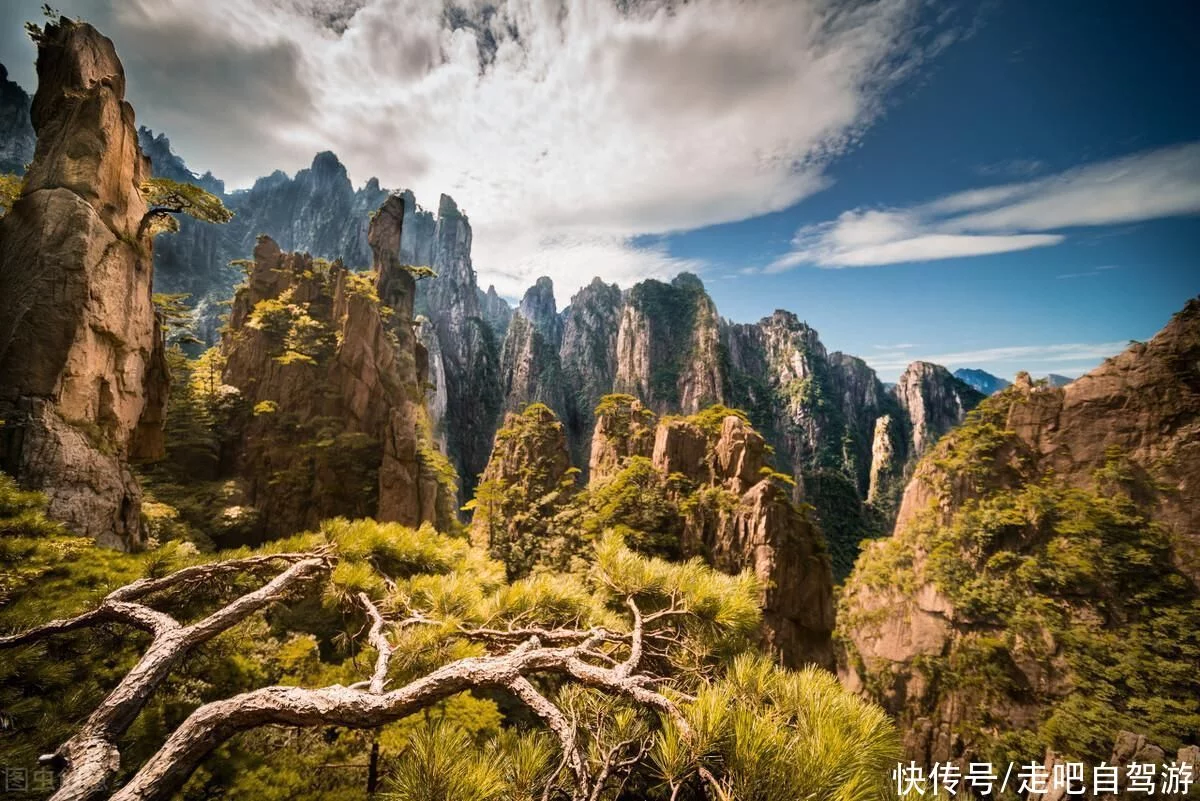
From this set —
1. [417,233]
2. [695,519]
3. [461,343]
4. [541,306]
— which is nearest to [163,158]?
[417,233]

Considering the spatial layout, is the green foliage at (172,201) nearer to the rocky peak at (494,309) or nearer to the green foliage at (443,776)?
the green foliage at (443,776)

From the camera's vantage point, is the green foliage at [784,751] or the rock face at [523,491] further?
the rock face at [523,491]

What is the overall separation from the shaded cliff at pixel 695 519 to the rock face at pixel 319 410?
2.97 meters

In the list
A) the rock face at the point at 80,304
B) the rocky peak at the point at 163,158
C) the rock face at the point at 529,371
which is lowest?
the rock face at the point at 80,304

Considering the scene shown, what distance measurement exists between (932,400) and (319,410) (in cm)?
9006

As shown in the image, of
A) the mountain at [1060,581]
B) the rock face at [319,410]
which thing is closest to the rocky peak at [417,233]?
the rock face at [319,410]

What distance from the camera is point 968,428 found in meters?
21.4

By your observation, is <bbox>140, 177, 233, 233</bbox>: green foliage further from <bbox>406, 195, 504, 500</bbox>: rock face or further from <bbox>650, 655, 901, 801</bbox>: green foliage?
<bbox>406, 195, 504, 500</bbox>: rock face

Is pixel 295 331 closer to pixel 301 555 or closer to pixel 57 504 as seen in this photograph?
pixel 57 504

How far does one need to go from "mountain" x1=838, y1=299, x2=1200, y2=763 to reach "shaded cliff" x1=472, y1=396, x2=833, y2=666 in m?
9.21

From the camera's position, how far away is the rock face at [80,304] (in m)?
5.33

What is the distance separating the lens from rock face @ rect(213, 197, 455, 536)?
14.1m

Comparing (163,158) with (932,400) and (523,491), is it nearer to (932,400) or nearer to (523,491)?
(523,491)

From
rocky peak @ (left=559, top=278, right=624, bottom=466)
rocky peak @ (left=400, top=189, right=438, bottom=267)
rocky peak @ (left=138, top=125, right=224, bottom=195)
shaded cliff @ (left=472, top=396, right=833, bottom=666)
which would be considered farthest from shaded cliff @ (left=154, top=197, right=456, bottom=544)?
rocky peak @ (left=138, top=125, right=224, bottom=195)
